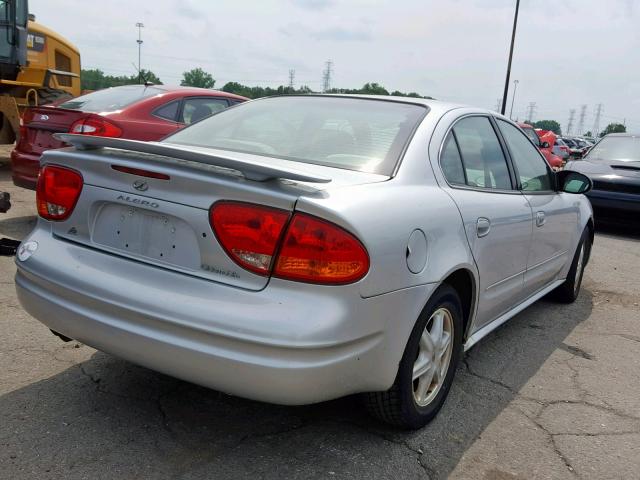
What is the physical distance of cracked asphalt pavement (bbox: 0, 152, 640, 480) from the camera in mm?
2400

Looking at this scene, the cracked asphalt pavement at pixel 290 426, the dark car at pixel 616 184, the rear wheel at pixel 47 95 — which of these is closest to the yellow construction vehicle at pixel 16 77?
the rear wheel at pixel 47 95

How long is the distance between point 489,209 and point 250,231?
1.48 metres

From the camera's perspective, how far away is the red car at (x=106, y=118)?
5.90 m

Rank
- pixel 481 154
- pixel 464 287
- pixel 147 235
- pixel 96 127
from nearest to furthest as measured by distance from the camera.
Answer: pixel 147 235
pixel 464 287
pixel 481 154
pixel 96 127

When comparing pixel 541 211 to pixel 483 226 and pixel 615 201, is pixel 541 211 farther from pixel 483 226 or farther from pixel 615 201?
pixel 615 201

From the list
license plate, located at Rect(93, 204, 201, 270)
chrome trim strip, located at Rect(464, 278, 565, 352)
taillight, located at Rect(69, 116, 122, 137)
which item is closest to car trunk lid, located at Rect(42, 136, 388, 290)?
license plate, located at Rect(93, 204, 201, 270)

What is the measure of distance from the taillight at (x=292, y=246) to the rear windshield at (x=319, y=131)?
60cm

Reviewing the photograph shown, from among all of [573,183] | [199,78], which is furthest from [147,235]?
[199,78]

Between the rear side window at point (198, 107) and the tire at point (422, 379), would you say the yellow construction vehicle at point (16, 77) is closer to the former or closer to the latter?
the rear side window at point (198, 107)

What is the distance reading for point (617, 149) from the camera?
32.8 feet

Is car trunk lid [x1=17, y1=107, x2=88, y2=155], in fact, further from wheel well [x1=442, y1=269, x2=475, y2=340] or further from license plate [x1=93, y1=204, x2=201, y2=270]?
wheel well [x1=442, y1=269, x2=475, y2=340]

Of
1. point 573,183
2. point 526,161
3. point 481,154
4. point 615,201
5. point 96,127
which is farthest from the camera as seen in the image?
point 615,201

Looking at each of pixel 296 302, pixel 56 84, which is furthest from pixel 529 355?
pixel 56 84

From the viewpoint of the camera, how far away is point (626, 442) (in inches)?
112
